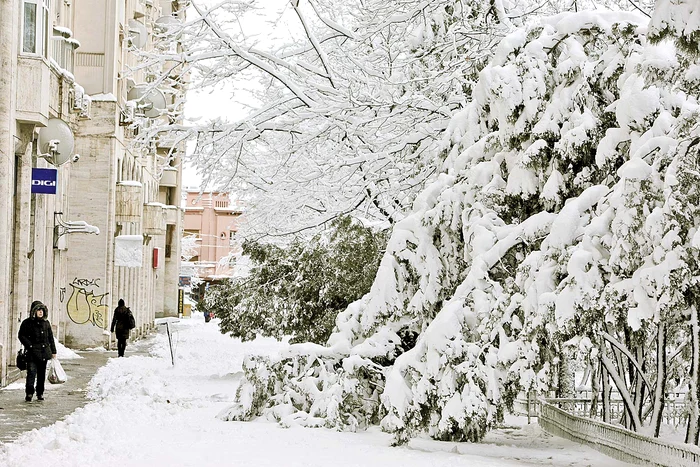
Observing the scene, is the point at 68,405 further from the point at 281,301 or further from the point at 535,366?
the point at 535,366

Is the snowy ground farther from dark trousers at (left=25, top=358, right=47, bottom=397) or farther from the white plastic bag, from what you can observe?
the white plastic bag

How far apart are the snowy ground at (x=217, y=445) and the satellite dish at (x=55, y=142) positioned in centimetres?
940

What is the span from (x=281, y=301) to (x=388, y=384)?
12.2m

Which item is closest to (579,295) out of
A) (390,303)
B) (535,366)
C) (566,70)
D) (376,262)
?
(535,366)

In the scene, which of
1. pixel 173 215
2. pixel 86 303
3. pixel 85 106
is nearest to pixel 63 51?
pixel 85 106

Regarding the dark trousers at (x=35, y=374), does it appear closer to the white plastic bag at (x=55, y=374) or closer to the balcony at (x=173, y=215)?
the white plastic bag at (x=55, y=374)

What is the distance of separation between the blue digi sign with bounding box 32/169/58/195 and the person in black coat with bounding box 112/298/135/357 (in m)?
7.68

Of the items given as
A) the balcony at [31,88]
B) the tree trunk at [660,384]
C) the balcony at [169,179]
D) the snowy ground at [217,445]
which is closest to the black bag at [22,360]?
the snowy ground at [217,445]

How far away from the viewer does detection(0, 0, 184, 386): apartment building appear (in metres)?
20.8

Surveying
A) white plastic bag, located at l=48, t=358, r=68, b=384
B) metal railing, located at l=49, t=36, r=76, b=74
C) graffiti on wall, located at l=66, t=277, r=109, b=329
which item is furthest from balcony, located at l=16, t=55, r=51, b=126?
graffiti on wall, located at l=66, t=277, r=109, b=329

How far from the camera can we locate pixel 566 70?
1151 cm

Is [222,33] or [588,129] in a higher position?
[222,33]

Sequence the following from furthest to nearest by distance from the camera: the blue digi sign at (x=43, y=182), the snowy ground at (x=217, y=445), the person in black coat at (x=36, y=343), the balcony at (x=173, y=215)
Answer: the balcony at (x=173, y=215)
the blue digi sign at (x=43, y=182)
the person in black coat at (x=36, y=343)
the snowy ground at (x=217, y=445)

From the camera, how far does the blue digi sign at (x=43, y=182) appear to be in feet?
78.6
